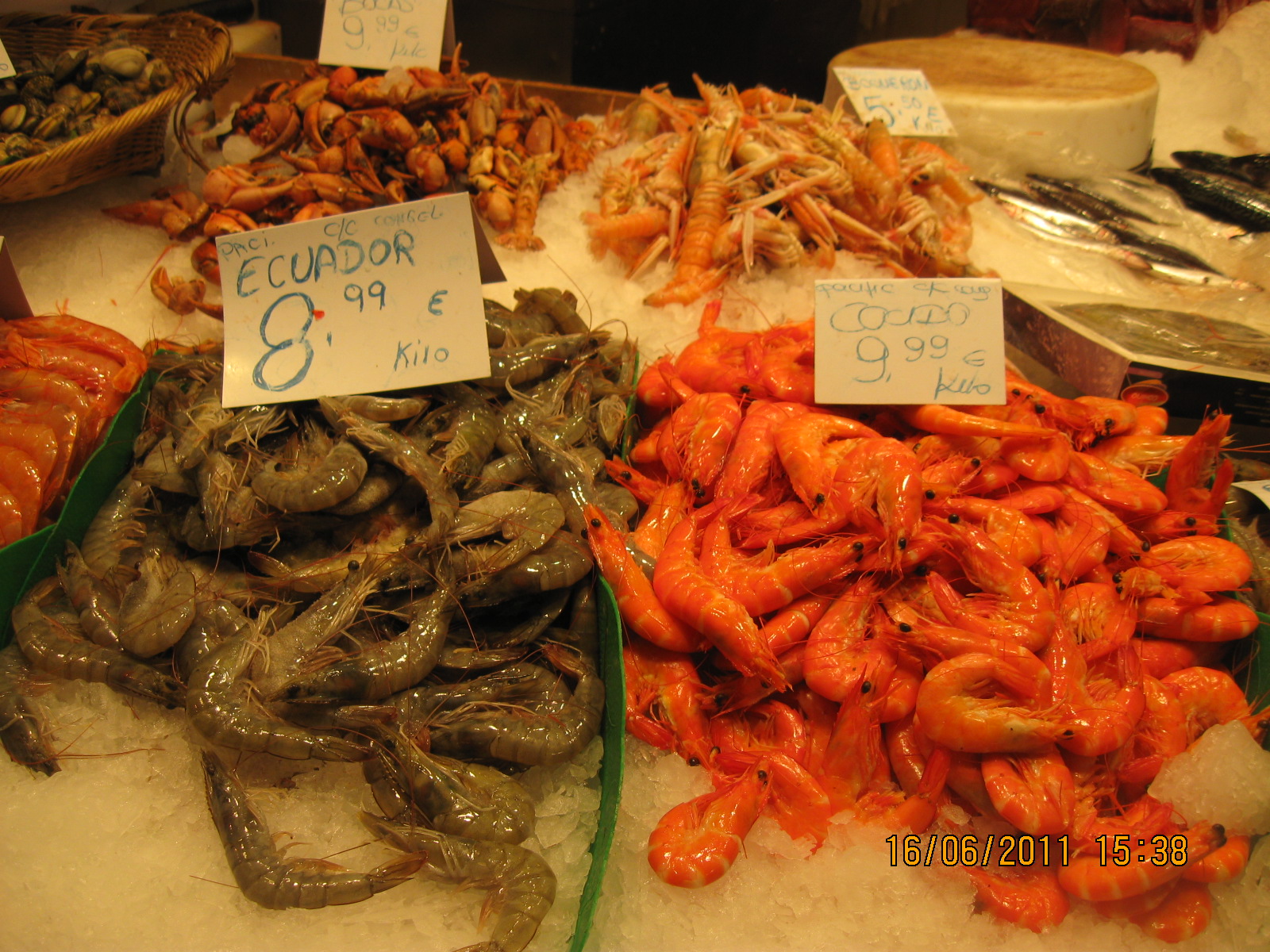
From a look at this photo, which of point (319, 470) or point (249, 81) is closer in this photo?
point (319, 470)

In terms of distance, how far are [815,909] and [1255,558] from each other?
1237 mm

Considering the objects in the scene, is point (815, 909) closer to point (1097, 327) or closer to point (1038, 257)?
point (1097, 327)

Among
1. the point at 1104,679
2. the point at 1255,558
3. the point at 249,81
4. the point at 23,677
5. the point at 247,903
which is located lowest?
the point at 247,903

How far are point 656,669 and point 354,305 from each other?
1042 millimetres

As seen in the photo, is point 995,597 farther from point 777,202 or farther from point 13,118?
point 13,118

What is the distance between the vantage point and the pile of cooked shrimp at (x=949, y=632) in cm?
125

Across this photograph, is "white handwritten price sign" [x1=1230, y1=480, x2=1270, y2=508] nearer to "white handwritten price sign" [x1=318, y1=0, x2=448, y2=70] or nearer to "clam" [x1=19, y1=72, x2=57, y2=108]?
"white handwritten price sign" [x1=318, y1=0, x2=448, y2=70]

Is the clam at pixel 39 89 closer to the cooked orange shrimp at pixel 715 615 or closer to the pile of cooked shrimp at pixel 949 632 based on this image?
the pile of cooked shrimp at pixel 949 632

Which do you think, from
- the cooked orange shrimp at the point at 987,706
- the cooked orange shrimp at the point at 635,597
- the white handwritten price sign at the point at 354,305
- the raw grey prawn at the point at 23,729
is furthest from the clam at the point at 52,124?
the cooked orange shrimp at the point at 987,706

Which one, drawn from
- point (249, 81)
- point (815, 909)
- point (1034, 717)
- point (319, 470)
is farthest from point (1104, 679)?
point (249, 81)

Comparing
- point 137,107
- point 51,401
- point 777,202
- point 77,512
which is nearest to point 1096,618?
point 777,202

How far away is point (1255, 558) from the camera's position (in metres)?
1.60

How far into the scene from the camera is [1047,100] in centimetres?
301

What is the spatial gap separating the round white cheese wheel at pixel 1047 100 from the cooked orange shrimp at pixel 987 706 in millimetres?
2660
